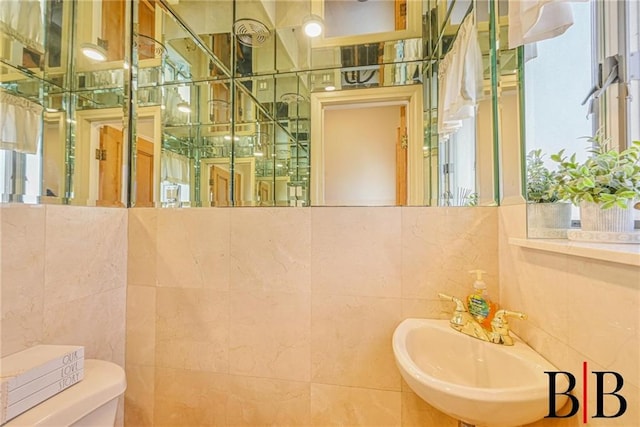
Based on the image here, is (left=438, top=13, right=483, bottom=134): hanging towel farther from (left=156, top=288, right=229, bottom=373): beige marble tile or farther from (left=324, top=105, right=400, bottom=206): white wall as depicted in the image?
(left=156, top=288, right=229, bottom=373): beige marble tile

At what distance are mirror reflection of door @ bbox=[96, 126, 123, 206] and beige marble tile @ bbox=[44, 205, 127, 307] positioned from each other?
0.07 metres

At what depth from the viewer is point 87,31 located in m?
1.29

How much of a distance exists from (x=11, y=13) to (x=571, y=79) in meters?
1.94

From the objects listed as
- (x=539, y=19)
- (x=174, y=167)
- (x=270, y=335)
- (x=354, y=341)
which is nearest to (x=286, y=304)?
(x=270, y=335)

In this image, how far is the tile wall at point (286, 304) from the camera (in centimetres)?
111

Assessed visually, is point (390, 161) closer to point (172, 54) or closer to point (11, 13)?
point (172, 54)

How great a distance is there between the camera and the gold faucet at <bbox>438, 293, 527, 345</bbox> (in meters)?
0.89

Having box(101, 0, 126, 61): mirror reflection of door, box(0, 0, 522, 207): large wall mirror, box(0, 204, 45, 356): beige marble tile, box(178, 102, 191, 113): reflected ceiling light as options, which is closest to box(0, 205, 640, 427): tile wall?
box(0, 204, 45, 356): beige marble tile

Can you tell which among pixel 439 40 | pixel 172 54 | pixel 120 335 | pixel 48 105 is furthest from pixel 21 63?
pixel 439 40

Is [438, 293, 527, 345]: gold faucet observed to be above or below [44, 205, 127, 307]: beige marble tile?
below

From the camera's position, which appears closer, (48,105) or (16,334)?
(16,334)

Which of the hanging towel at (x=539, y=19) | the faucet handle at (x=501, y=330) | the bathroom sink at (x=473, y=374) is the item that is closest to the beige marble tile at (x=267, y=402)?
the bathroom sink at (x=473, y=374)

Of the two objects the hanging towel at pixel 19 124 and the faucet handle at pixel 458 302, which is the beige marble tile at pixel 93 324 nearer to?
the hanging towel at pixel 19 124

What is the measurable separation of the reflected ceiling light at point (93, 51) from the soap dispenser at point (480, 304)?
1.88 metres
